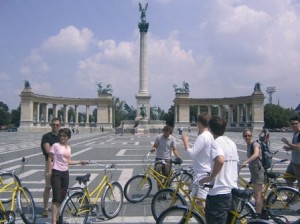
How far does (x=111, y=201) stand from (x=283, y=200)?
Answer: 389cm

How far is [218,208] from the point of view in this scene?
5.27 meters

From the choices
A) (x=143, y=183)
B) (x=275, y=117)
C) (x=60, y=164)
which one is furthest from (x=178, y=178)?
(x=275, y=117)

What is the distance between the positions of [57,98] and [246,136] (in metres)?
97.8

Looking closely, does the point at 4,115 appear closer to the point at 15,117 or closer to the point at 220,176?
the point at 15,117

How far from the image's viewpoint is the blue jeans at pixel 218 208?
206 inches

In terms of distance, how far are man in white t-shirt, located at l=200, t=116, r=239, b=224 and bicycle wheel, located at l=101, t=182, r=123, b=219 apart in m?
3.45

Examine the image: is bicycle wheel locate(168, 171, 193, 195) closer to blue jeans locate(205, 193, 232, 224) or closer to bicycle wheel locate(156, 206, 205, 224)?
bicycle wheel locate(156, 206, 205, 224)

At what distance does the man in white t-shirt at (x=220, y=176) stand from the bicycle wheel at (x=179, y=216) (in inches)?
21.2

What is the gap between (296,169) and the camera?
8727mm

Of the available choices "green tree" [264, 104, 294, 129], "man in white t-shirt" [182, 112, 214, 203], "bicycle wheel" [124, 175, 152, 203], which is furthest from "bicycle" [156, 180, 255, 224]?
"green tree" [264, 104, 294, 129]

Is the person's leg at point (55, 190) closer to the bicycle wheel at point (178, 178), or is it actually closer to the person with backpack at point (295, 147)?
the bicycle wheel at point (178, 178)

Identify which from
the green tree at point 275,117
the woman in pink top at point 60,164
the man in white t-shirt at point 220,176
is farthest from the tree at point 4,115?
the man in white t-shirt at point 220,176

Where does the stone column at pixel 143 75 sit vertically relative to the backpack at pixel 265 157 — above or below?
above

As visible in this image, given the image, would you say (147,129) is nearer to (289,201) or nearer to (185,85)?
(185,85)
